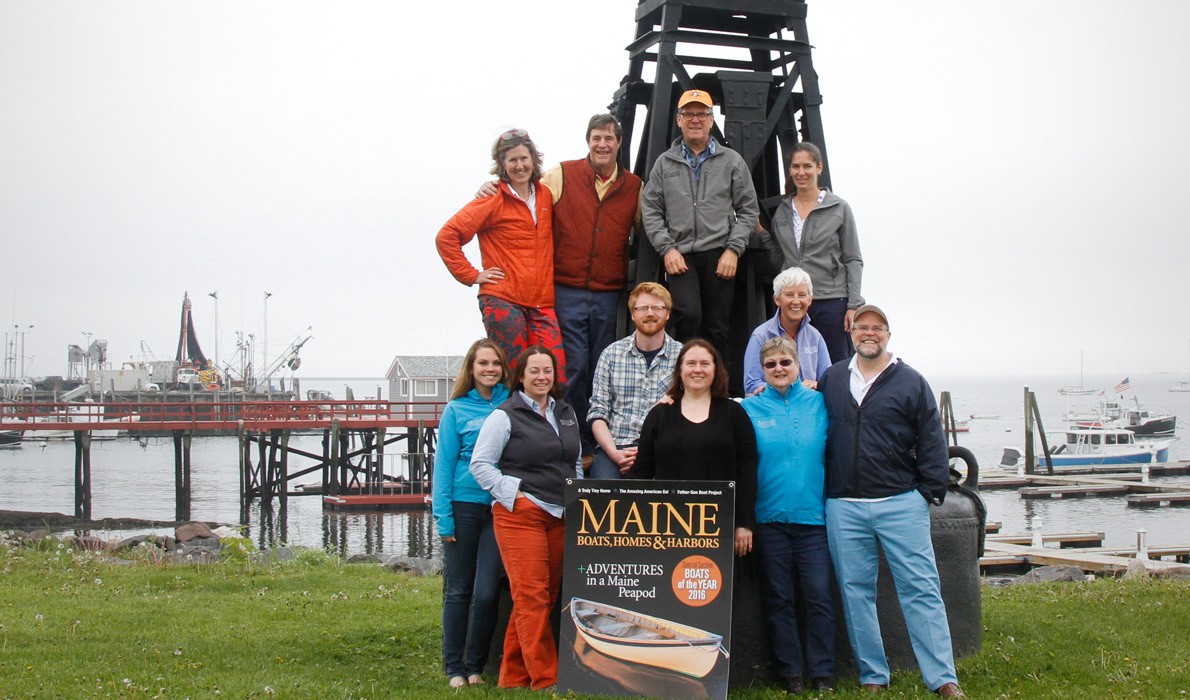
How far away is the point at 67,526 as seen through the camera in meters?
37.8

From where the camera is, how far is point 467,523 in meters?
6.82

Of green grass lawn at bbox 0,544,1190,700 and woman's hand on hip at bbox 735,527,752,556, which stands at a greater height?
woman's hand on hip at bbox 735,527,752,556

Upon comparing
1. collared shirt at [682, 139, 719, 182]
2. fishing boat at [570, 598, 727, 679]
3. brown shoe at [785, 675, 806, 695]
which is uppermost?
collared shirt at [682, 139, 719, 182]

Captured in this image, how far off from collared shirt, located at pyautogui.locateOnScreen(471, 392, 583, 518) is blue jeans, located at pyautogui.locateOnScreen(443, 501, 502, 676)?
1.16 feet

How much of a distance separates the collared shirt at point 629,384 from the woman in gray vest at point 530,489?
0.36m

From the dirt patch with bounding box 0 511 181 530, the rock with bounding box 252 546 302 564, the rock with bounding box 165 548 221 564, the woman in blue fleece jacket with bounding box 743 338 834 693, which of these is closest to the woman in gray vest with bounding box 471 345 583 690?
the woman in blue fleece jacket with bounding box 743 338 834 693

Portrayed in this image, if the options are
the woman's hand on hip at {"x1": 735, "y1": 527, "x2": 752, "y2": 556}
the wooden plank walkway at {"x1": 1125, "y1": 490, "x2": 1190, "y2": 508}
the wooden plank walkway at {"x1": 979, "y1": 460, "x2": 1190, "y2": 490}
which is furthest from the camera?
the wooden plank walkway at {"x1": 979, "y1": 460, "x2": 1190, "y2": 490}

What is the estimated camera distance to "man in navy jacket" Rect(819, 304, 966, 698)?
6.29m

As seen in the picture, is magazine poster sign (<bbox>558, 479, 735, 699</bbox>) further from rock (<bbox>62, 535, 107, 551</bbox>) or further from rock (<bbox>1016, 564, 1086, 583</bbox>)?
rock (<bbox>62, 535, 107, 551</bbox>)

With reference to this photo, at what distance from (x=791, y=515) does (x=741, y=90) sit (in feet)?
13.4

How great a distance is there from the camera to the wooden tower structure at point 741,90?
9.11m

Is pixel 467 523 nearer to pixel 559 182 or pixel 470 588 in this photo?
pixel 470 588

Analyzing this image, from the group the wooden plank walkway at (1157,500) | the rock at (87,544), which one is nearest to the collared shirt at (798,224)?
the rock at (87,544)

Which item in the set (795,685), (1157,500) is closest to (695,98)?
(795,685)
